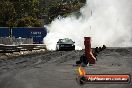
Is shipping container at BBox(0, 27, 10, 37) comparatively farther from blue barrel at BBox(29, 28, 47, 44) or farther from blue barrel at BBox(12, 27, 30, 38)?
blue barrel at BBox(29, 28, 47, 44)

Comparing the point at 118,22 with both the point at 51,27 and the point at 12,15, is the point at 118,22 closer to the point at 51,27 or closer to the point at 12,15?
the point at 51,27

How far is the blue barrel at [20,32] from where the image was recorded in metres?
59.8

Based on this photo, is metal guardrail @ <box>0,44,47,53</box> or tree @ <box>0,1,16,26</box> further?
tree @ <box>0,1,16,26</box>

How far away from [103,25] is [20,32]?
48.8 feet

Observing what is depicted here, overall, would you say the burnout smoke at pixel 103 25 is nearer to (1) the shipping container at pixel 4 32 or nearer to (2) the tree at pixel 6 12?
(1) the shipping container at pixel 4 32

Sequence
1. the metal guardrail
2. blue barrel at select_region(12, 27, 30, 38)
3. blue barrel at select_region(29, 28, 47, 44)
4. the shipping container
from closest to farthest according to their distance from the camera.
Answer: the metal guardrail
the shipping container
blue barrel at select_region(12, 27, 30, 38)
blue barrel at select_region(29, 28, 47, 44)

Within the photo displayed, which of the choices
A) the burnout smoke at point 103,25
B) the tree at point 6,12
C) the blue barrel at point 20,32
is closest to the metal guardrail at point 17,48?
the blue barrel at point 20,32

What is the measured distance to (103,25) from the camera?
6912cm

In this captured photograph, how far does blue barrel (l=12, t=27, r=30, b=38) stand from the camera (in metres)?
59.8

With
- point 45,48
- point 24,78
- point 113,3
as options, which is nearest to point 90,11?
point 113,3

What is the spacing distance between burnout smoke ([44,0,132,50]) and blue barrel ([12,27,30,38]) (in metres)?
4.41

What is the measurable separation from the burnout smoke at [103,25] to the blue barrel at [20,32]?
441 centimetres

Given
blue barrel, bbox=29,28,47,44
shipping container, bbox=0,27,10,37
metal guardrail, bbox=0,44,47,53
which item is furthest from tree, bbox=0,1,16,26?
metal guardrail, bbox=0,44,47,53

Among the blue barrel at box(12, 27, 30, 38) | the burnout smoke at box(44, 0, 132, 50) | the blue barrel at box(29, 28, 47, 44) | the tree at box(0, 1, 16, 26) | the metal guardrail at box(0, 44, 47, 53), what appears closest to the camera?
the metal guardrail at box(0, 44, 47, 53)
